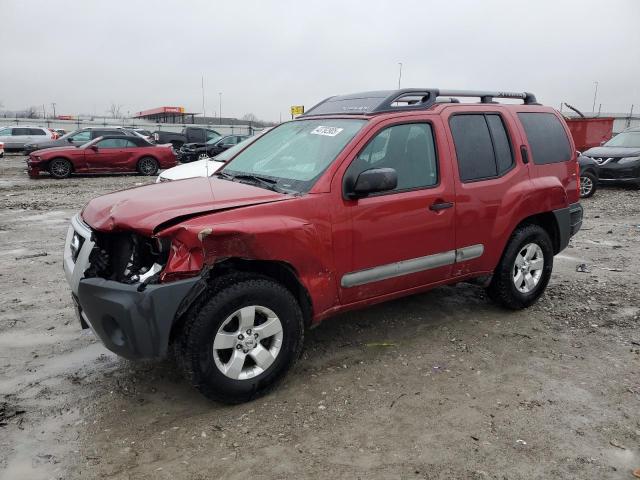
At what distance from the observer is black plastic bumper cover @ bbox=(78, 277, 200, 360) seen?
9.34ft

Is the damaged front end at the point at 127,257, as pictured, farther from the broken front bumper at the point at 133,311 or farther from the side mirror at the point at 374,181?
the side mirror at the point at 374,181

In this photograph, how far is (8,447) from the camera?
284cm

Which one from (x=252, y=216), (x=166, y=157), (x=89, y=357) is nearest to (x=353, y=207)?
(x=252, y=216)

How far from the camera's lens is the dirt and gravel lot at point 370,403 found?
2.73 metres

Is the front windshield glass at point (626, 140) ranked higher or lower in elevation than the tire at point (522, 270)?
higher

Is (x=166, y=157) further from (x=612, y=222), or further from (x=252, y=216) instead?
(x=252, y=216)

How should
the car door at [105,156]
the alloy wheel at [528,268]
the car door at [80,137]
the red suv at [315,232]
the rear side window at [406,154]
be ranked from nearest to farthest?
the red suv at [315,232] → the rear side window at [406,154] → the alloy wheel at [528,268] → the car door at [105,156] → the car door at [80,137]

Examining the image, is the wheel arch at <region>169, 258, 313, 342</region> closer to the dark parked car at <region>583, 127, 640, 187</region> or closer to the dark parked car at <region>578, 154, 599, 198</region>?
the dark parked car at <region>578, 154, 599, 198</region>

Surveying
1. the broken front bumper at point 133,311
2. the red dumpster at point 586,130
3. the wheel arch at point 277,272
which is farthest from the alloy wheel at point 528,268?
the red dumpster at point 586,130

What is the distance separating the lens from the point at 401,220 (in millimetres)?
3768

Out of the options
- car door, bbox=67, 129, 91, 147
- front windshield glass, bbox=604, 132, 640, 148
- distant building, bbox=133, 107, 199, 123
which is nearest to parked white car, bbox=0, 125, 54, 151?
car door, bbox=67, 129, 91, 147

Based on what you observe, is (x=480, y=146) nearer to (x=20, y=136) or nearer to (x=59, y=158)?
(x=59, y=158)

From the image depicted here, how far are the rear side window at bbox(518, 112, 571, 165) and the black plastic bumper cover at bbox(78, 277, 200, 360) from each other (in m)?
3.44

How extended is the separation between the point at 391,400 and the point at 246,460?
3.47ft
